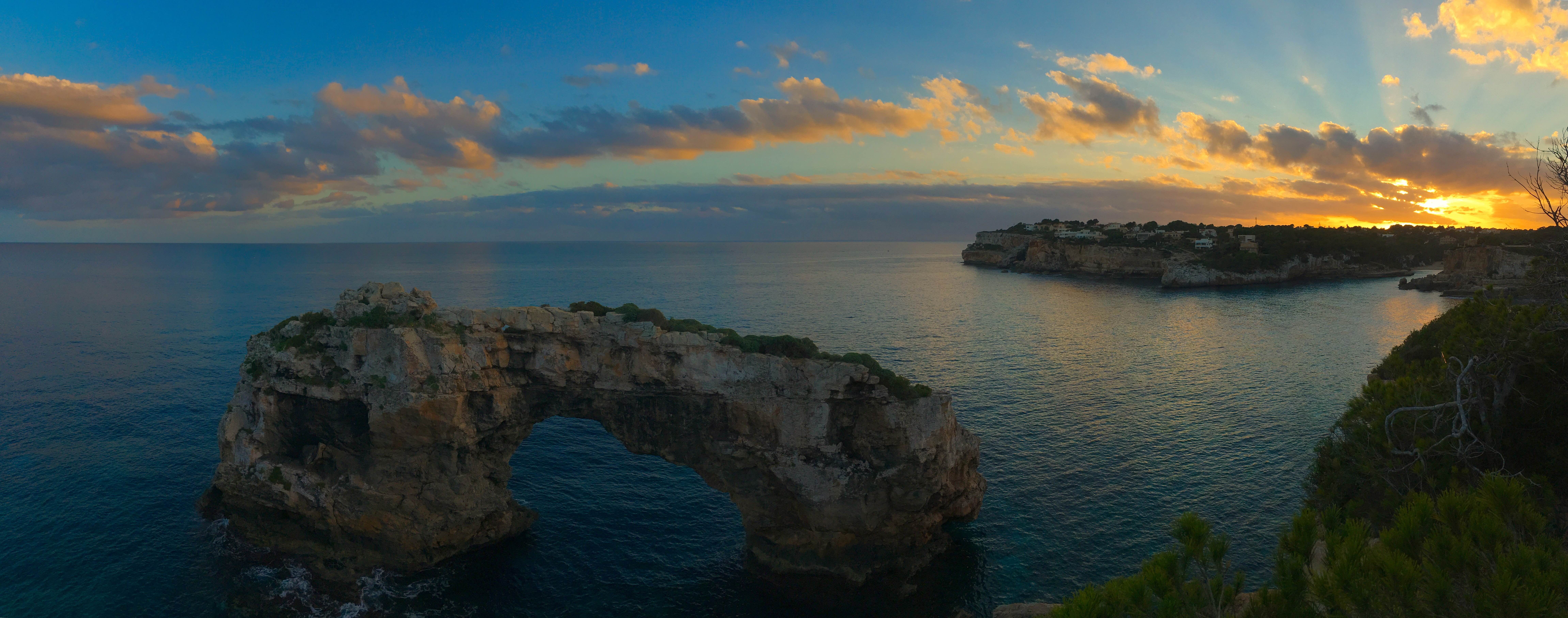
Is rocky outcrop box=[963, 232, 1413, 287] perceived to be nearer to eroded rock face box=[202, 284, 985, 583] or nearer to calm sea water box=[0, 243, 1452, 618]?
calm sea water box=[0, 243, 1452, 618]

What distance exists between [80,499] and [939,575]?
40219 millimetres

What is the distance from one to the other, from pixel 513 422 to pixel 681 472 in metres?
10.6

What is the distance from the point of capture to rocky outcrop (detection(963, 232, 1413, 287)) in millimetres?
128375

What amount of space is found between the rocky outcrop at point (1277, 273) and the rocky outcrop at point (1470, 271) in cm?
1558

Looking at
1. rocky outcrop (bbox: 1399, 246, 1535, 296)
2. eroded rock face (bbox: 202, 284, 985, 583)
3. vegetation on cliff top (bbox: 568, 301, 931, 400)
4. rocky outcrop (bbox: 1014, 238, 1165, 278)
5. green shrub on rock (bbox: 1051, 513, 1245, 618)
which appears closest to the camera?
green shrub on rock (bbox: 1051, 513, 1245, 618)

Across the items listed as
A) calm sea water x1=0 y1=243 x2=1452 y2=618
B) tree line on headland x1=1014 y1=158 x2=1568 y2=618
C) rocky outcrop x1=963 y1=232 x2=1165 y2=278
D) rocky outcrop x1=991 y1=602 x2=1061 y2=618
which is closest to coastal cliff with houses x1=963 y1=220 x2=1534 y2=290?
rocky outcrop x1=963 y1=232 x2=1165 y2=278

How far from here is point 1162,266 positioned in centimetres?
14750

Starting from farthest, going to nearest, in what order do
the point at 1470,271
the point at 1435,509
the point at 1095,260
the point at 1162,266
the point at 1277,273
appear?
the point at 1095,260
the point at 1162,266
the point at 1277,273
the point at 1470,271
the point at 1435,509

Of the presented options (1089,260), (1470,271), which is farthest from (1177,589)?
(1089,260)

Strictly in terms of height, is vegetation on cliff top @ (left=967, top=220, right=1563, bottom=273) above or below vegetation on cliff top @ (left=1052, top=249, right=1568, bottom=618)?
above

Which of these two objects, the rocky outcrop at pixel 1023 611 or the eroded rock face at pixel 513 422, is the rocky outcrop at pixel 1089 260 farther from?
the rocky outcrop at pixel 1023 611

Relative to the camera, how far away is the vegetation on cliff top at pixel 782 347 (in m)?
27.9

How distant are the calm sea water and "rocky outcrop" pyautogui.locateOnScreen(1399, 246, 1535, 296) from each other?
30413 mm

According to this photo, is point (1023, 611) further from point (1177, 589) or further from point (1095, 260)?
point (1095, 260)
